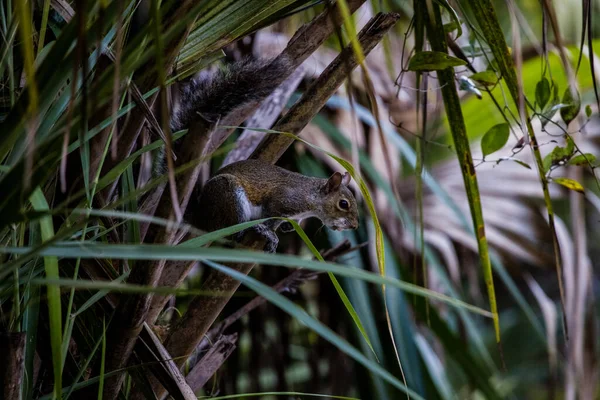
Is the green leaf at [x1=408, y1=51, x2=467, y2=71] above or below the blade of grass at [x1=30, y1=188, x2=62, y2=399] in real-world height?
above

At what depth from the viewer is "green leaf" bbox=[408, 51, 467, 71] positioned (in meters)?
0.99

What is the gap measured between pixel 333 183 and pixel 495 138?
2.28ft

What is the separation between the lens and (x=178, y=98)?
4.30 feet

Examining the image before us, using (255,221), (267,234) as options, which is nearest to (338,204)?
(267,234)

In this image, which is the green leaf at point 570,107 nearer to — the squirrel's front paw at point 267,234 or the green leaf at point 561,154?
the green leaf at point 561,154

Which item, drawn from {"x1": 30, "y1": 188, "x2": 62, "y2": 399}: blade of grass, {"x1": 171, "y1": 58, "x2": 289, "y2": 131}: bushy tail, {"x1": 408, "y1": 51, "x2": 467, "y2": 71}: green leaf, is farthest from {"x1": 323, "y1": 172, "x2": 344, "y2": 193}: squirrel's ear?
{"x1": 30, "y1": 188, "x2": 62, "y2": 399}: blade of grass

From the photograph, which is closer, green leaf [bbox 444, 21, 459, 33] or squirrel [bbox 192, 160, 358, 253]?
green leaf [bbox 444, 21, 459, 33]

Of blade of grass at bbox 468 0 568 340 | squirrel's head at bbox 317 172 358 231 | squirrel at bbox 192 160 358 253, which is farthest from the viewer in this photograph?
squirrel's head at bbox 317 172 358 231

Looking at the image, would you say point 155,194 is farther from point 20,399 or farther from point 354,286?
point 354,286

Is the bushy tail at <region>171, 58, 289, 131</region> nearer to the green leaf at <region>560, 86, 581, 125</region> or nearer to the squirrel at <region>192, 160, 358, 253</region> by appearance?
the squirrel at <region>192, 160, 358, 253</region>

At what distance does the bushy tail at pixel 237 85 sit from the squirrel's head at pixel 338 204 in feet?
2.03

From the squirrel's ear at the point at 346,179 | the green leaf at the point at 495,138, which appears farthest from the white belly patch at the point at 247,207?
the green leaf at the point at 495,138

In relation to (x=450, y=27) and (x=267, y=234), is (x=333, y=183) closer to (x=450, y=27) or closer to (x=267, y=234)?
(x=267, y=234)

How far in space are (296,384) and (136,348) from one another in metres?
1.31
